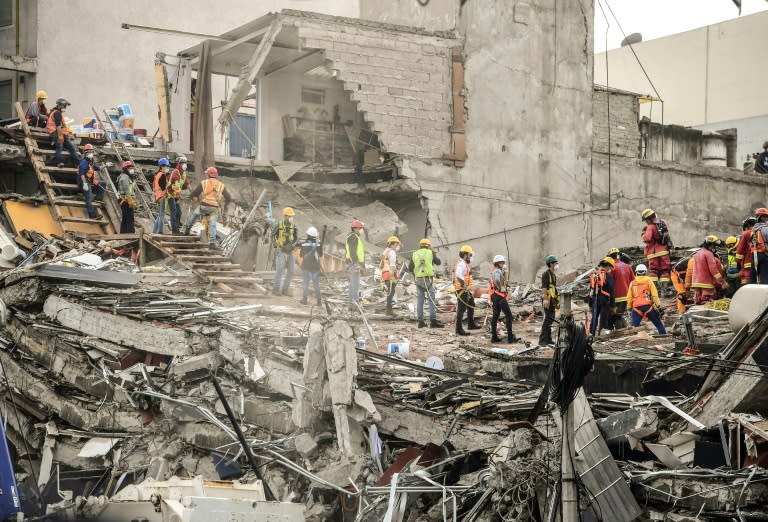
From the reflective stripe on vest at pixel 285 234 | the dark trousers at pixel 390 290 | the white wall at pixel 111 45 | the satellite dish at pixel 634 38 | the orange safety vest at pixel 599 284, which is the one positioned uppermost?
the satellite dish at pixel 634 38

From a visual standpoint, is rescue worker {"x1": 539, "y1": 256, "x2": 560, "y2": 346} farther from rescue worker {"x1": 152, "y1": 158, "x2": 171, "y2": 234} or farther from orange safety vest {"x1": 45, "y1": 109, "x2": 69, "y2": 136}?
orange safety vest {"x1": 45, "y1": 109, "x2": 69, "y2": 136}

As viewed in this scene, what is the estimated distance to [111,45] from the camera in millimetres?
32312

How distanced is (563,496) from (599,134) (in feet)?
69.1

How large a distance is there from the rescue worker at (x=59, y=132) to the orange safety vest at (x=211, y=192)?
4.66 meters

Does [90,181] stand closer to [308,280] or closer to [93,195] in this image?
[93,195]

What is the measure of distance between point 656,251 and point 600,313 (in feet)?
7.54

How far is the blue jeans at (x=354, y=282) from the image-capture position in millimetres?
17875

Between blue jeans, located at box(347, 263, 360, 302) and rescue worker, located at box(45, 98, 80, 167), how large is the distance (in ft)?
26.2

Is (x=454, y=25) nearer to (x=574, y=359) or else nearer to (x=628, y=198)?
(x=628, y=198)

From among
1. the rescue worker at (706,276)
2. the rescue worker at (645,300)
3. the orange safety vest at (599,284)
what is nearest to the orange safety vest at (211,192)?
the orange safety vest at (599,284)

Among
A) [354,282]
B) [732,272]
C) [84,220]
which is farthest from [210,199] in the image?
[732,272]

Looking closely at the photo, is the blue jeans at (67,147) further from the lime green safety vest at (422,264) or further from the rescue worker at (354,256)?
the lime green safety vest at (422,264)

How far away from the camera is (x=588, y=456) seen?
981cm

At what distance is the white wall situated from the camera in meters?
31.4
